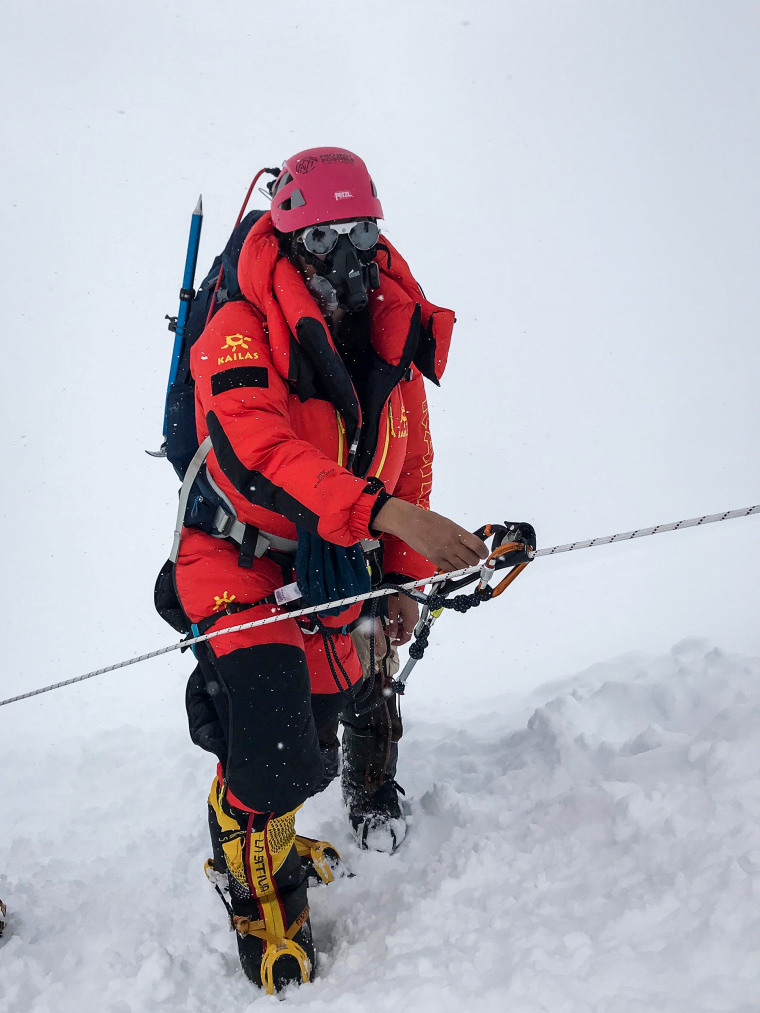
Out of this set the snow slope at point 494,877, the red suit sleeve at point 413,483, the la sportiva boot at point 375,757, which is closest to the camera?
the snow slope at point 494,877

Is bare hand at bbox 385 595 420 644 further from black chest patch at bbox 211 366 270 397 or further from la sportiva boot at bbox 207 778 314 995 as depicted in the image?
black chest patch at bbox 211 366 270 397

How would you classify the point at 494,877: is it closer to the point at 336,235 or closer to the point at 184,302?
the point at 336,235

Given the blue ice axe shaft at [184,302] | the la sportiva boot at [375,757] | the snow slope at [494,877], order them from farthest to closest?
the la sportiva boot at [375,757]
the blue ice axe shaft at [184,302]
the snow slope at [494,877]

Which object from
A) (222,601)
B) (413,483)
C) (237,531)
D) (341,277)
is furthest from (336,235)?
(222,601)

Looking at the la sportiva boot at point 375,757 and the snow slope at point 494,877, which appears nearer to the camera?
the snow slope at point 494,877

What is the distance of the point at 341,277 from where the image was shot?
2725mm

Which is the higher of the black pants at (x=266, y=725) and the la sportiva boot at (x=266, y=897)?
the black pants at (x=266, y=725)

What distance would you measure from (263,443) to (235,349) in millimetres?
350

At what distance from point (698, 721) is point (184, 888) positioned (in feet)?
7.49

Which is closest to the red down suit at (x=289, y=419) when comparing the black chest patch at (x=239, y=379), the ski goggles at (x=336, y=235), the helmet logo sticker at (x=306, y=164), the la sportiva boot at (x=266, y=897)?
the black chest patch at (x=239, y=379)

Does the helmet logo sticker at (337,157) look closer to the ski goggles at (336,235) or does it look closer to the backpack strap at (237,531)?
the ski goggles at (336,235)

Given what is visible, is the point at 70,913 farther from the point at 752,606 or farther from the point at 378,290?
the point at 752,606

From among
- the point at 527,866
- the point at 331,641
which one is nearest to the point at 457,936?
the point at 527,866

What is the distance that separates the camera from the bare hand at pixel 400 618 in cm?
364
